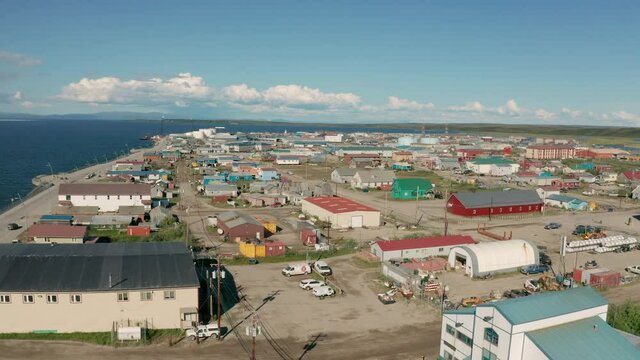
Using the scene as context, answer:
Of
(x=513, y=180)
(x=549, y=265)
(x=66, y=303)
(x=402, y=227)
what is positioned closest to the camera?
(x=66, y=303)

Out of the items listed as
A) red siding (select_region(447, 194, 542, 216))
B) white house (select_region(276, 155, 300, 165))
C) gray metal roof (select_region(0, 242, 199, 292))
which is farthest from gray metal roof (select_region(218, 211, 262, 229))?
white house (select_region(276, 155, 300, 165))

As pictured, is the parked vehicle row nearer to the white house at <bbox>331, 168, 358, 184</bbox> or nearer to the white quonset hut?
the white quonset hut

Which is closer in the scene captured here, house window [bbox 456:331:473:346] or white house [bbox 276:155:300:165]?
house window [bbox 456:331:473:346]

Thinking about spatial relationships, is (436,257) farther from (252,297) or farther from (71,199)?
(71,199)

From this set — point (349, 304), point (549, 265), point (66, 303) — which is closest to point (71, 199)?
point (66, 303)

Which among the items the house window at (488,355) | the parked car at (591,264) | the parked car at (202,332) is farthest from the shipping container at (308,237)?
the house window at (488,355)

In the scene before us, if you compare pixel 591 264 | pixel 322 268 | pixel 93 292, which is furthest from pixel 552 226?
pixel 93 292

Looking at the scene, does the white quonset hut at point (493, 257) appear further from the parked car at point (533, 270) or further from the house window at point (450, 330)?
the house window at point (450, 330)
